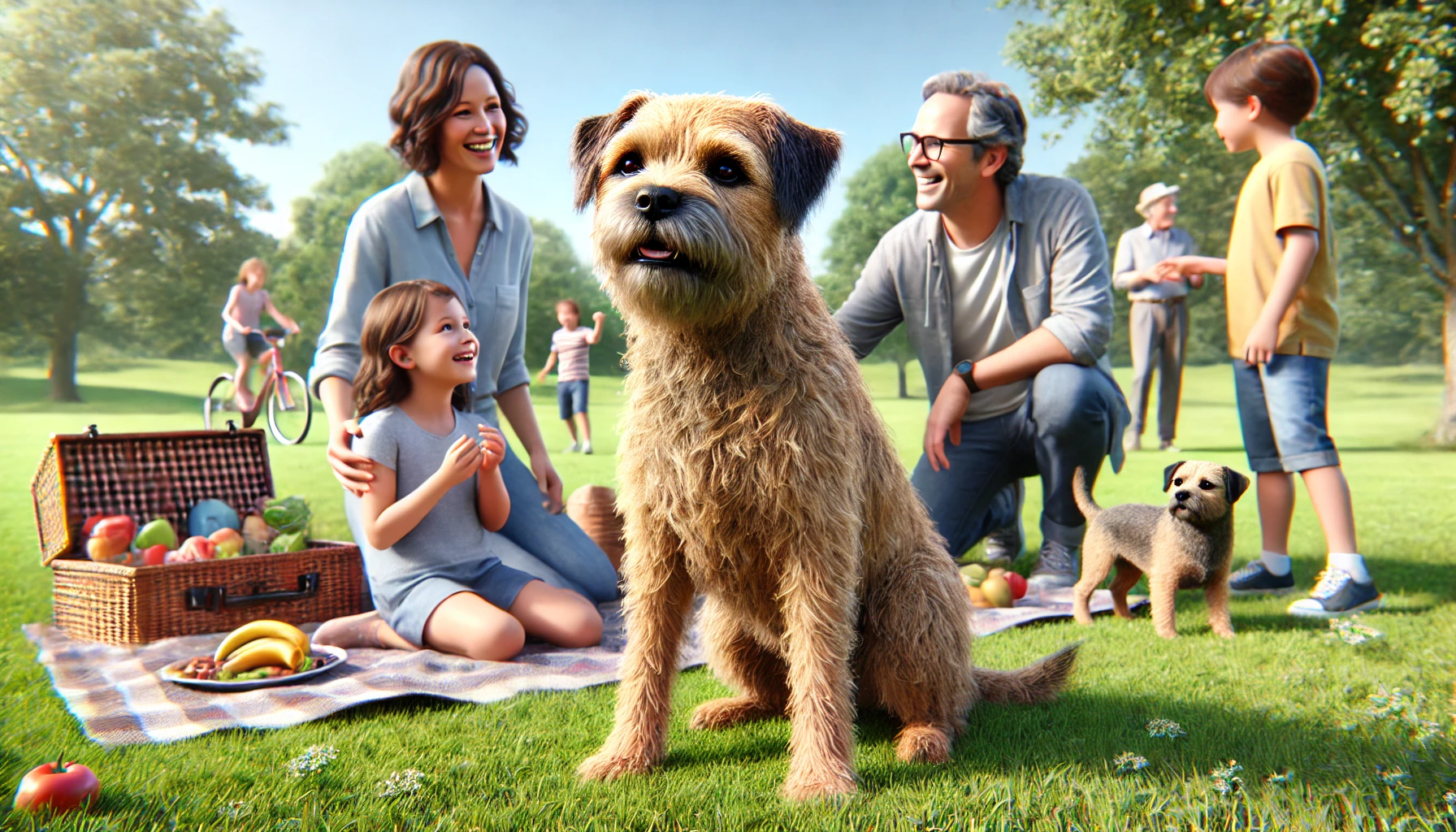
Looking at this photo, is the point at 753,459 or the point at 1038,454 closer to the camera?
the point at 753,459

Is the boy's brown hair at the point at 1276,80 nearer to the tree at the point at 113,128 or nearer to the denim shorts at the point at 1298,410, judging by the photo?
the denim shorts at the point at 1298,410

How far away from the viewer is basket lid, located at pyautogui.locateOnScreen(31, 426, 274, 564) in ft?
14.6

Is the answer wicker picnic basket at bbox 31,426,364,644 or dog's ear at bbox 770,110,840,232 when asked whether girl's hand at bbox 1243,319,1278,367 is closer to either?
dog's ear at bbox 770,110,840,232

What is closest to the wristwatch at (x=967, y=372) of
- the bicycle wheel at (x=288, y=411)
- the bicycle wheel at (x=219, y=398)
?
the bicycle wheel at (x=219, y=398)

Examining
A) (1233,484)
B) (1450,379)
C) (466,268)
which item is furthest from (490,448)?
(1450,379)

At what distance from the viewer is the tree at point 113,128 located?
20.6 metres

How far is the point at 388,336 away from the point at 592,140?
1910mm

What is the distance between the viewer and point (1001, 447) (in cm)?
507

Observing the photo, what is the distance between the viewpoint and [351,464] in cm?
372

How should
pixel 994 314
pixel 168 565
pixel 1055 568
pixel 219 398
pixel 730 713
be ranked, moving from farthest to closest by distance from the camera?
1. pixel 219 398
2. pixel 1055 568
3. pixel 994 314
4. pixel 168 565
5. pixel 730 713

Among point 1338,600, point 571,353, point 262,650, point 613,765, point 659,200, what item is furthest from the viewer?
point 571,353

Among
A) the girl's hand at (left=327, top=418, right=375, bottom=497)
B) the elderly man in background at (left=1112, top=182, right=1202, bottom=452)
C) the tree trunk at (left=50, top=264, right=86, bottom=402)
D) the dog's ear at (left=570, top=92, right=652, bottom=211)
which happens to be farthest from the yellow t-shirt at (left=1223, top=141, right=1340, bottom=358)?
the tree trunk at (left=50, top=264, right=86, bottom=402)

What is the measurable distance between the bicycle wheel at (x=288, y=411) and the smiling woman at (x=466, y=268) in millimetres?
9272

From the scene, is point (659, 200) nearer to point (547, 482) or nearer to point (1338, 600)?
point (547, 482)
